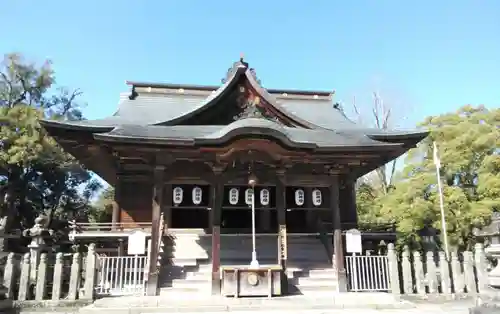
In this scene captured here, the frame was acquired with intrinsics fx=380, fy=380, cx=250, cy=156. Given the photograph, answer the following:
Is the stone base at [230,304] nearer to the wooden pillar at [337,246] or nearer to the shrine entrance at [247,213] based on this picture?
the wooden pillar at [337,246]

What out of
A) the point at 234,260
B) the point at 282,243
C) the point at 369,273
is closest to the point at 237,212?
the point at 234,260

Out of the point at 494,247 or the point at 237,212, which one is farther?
the point at 237,212

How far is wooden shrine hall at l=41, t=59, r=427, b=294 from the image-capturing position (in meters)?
9.66

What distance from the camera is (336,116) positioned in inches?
623

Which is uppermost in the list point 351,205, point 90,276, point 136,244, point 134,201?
point 134,201

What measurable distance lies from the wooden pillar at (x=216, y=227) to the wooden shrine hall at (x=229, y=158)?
24mm

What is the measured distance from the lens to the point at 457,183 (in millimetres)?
14945

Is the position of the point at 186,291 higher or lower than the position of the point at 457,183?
lower

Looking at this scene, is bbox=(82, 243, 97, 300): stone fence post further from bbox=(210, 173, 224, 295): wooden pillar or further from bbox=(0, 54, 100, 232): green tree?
bbox=(0, 54, 100, 232): green tree

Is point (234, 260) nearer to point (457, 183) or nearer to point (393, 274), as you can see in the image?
point (393, 274)

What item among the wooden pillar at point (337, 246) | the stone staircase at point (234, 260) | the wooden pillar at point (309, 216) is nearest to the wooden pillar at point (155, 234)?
the stone staircase at point (234, 260)

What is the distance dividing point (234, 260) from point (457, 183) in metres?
9.71

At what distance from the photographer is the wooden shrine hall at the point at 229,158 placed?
9.66 m

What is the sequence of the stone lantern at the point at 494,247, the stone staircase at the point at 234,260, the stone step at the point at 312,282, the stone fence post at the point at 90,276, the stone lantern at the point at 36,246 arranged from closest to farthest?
1. the stone lantern at the point at 494,247
2. the stone fence post at the point at 90,276
3. the stone lantern at the point at 36,246
4. the stone staircase at the point at 234,260
5. the stone step at the point at 312,282
